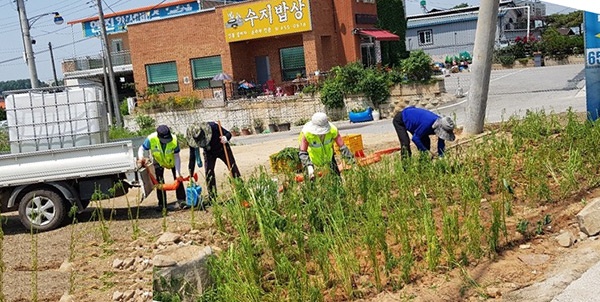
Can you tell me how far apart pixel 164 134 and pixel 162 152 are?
0.30 metres

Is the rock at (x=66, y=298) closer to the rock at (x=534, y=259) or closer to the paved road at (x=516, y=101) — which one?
the rock at (x=534, y=259)

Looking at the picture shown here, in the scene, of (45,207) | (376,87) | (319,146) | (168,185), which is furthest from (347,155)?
(376,87)

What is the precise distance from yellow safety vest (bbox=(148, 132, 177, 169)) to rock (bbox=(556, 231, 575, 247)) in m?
6.19

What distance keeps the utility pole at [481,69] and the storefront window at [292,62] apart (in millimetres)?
20562

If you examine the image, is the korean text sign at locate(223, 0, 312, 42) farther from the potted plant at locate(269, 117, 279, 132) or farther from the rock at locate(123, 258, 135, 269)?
the rock at locate(123, 258, 135, 269)

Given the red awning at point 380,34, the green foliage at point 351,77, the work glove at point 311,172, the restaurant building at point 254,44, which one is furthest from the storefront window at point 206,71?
the work glove at point 311,172

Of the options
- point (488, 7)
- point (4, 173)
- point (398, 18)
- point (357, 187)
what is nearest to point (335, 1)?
point (398, 18)

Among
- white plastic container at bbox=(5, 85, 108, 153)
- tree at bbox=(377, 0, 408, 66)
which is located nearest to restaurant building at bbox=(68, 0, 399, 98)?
tree at bbox=(377, 0, 408, 66)

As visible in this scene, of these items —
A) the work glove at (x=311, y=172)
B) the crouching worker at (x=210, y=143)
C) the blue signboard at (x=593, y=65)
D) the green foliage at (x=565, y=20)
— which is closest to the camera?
the work glove at (x=311, y=172)

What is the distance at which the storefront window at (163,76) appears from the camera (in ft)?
116

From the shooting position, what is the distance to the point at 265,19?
31.9 m

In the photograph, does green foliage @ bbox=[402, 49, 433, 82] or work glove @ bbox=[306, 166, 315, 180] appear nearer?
work glove @ bbox=[306, 166, 315, 180]

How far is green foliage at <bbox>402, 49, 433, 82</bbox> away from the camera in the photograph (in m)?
25.3

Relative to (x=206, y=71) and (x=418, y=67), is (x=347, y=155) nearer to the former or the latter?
(x=418, y=67)
